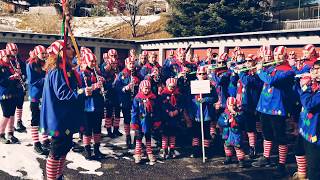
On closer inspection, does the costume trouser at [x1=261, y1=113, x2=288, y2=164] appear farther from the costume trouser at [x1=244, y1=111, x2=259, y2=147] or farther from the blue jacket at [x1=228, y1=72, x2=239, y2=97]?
the blue jacket at [x1=228, y1=72, x2=239, y2=97]

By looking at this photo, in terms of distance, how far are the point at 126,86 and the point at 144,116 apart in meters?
1.54

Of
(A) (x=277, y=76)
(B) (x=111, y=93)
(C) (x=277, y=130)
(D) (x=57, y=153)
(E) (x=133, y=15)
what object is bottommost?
(C) (x=277, y=130)

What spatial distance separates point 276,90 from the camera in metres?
7.32

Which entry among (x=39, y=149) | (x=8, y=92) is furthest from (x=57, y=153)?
(x=8, y=92)

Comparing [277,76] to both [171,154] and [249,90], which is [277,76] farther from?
[171,154]

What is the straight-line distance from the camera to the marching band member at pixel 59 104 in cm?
559

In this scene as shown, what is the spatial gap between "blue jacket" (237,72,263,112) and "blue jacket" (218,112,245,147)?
75 cm

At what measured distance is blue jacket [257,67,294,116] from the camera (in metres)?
7.13

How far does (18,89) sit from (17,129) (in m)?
1.83

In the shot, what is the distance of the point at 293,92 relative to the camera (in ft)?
25.4

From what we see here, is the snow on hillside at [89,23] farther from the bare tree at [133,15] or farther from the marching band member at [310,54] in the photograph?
the marching band member at [310,54]

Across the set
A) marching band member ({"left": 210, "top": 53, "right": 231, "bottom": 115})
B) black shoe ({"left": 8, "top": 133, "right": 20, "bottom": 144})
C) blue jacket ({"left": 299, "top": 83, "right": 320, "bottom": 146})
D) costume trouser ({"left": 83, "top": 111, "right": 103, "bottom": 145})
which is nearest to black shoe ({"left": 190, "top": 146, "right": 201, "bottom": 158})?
marching band member ({"left": 210, "top": 53, "right": 231, "bottom": 115})

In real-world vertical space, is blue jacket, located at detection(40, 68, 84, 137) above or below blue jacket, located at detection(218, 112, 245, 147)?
above

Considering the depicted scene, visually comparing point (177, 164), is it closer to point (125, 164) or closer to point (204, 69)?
point (125, 164)
